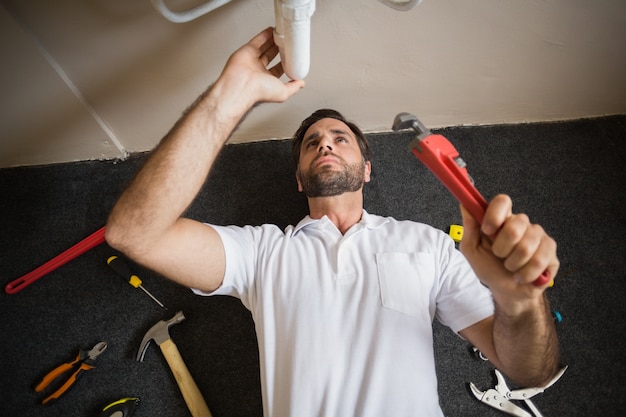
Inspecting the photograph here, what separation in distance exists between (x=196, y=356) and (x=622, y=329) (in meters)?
1.45

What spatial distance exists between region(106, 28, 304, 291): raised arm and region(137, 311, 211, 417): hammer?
456 mm

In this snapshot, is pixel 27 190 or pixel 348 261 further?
pixel 27 190

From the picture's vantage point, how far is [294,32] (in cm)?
67

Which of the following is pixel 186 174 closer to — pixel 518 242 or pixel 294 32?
pixel 294 32

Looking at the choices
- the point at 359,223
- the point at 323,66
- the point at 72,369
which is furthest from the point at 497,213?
the point at 72,369

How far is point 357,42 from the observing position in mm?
1039

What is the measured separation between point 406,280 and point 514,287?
1.04ft

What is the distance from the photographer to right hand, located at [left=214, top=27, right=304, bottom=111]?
31.3 inches

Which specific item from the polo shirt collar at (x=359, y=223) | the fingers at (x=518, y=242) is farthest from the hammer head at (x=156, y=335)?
the fingers at (x=518, y=242)

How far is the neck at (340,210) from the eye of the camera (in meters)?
1.12

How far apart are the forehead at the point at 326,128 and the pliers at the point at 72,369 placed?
988 mm

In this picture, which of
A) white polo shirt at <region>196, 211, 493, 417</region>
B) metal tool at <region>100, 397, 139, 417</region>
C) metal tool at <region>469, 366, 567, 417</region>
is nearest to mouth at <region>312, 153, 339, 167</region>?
white polo shirt at <region>196, 211, 493, 417</region>

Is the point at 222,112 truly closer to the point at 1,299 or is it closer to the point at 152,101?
the point at 152,101

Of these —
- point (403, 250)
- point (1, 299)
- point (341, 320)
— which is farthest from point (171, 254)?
point (1, 299)
